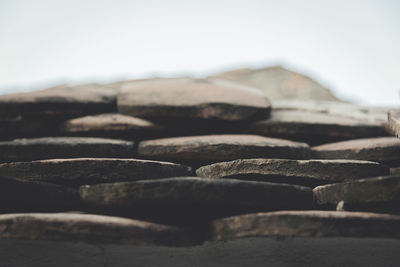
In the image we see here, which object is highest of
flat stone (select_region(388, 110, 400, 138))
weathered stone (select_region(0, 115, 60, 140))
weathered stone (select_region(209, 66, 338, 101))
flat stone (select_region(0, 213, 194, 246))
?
weathered stone (select_region(209, 66, 338, 101))

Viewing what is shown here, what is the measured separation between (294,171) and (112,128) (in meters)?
0.60

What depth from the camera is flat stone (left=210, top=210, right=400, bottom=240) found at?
2.45ft

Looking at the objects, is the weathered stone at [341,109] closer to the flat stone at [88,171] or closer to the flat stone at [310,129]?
the flat stone at [310,129]

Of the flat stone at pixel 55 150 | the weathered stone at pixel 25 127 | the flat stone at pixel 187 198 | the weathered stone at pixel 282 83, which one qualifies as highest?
the weathered stone at pixel 282 83

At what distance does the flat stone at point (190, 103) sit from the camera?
126 cm

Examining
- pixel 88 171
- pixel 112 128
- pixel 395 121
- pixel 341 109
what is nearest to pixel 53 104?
pixel 112 128

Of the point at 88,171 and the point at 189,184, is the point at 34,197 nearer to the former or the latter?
the point at 88,171

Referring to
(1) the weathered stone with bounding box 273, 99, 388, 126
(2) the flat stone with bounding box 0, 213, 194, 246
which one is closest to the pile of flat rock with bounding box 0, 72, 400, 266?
(2) the flat stone with bounding box 0, 213, 194, 246

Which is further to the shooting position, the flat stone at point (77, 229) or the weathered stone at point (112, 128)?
the weathered stone at point (112, 128)

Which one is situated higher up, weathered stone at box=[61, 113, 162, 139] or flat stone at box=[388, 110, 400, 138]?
flat stone at box=[388, 110, 400, 138]

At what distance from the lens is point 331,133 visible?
A: 1324 mm

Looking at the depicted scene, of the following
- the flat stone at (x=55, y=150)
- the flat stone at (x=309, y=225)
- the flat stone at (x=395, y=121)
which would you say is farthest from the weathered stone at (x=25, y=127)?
the flat stone at (x=395, y=121)

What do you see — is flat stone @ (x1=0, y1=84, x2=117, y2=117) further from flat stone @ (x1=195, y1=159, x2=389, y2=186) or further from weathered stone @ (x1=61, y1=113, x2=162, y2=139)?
flat stone @ (x1=195, y1=159, x2=389, y2=186)

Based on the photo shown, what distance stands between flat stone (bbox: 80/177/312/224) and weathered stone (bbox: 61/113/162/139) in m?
0.43
